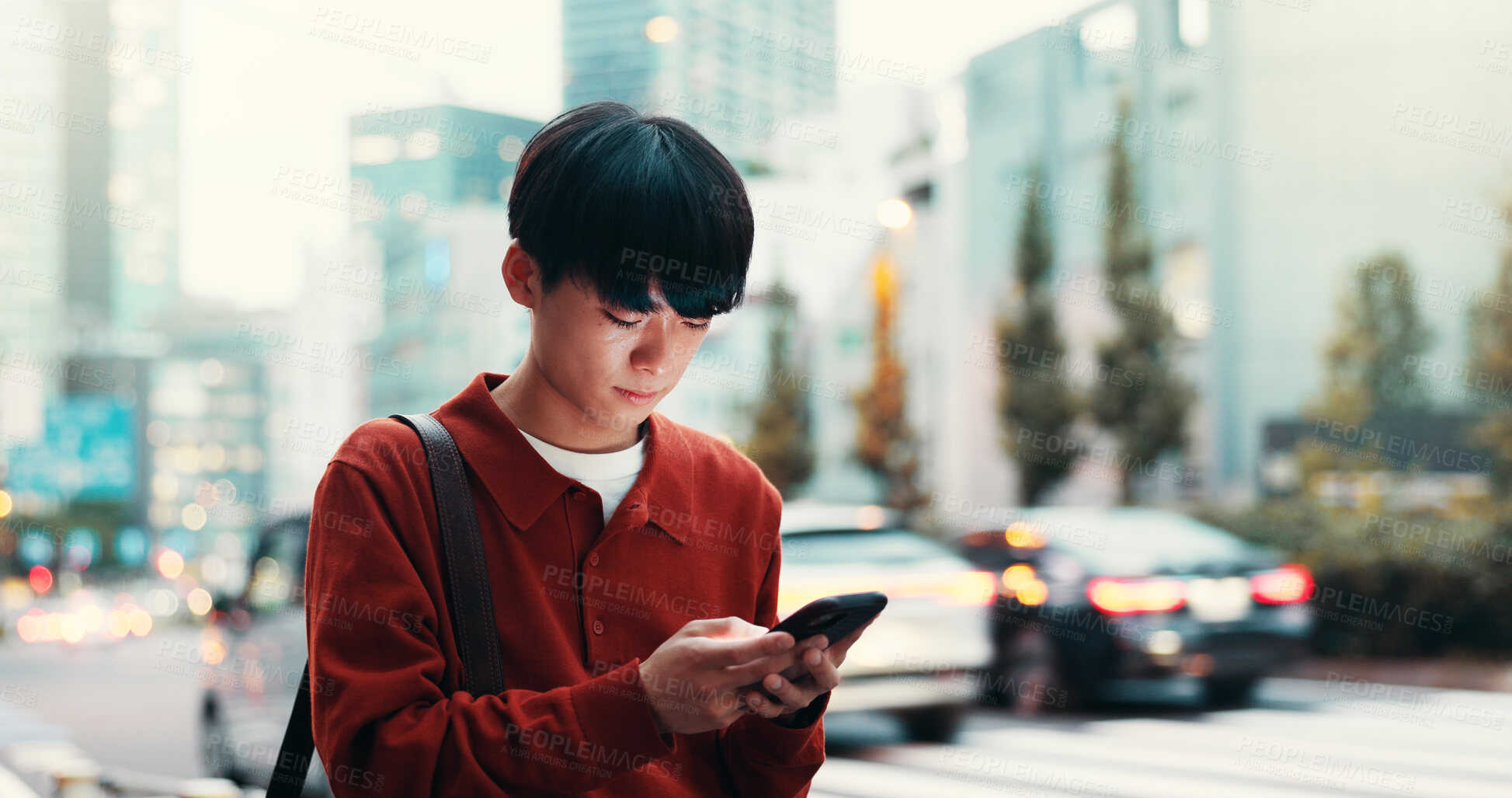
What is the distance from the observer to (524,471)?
141cm

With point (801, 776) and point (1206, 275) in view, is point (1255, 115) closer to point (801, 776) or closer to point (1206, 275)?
point (1206, 275)

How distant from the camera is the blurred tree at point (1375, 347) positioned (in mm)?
14086

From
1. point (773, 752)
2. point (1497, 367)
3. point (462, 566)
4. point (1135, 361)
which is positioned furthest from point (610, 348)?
point (1135, 361)

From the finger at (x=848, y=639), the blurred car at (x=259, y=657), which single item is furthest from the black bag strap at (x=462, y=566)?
the blurred car at (x=259, y=657)

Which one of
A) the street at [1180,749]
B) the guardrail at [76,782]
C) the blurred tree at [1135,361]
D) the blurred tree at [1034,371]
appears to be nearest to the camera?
the guardrail at [76,782]

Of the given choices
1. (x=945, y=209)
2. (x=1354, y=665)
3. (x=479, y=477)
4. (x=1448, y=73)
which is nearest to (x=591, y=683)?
(x=479, y=477)

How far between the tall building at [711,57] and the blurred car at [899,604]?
7.77ft

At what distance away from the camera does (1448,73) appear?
15984 millimetres

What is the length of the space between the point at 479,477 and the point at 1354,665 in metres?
10.6

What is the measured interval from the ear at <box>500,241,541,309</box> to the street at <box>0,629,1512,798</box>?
516cm

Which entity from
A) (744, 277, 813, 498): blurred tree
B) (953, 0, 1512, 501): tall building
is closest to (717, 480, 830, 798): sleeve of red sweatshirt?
(953, 0, 1512, 501): tall building

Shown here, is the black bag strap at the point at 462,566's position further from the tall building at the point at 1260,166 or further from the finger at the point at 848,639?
the tall building at the point at 1260,166

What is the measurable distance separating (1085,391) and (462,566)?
57.6 feet

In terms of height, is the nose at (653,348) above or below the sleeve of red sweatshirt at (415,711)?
above
